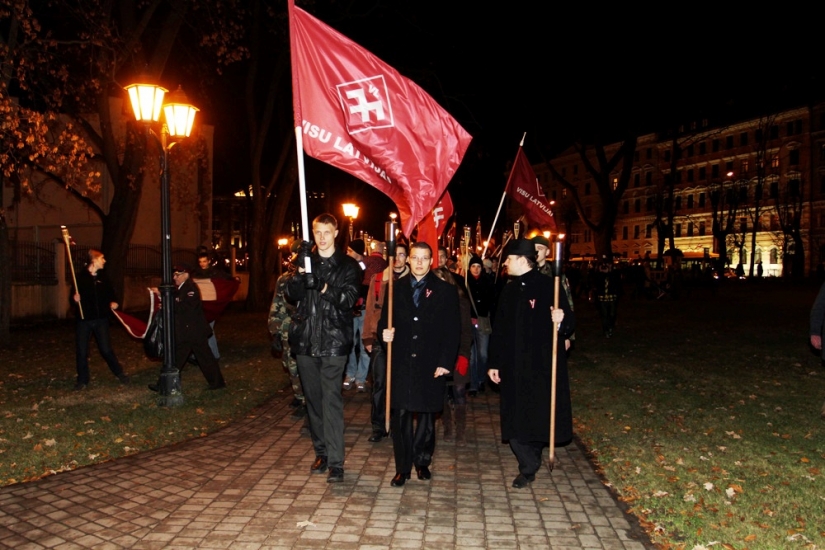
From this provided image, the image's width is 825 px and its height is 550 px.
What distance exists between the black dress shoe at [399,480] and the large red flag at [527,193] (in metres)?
7.82

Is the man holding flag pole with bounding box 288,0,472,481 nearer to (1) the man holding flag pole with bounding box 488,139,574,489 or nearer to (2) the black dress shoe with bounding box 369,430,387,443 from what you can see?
(1) the man holding flag pole with bounding box 488,139,574,489

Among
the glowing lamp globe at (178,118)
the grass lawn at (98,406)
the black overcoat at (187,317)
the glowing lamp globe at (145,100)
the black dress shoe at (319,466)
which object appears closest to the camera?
the black dress shoe at (319,466)

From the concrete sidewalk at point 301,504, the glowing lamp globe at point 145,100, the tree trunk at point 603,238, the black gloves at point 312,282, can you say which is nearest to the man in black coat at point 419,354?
the concrete sidewalk at point 301,504

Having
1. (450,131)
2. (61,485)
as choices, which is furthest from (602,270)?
(61,485)

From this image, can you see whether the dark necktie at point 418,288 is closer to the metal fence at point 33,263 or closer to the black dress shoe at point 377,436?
the black dress shoe at point 377,436

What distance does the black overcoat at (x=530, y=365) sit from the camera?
6172 mm

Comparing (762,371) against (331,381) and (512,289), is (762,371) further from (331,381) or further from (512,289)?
(331,381)

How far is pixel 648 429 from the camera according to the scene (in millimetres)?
8406

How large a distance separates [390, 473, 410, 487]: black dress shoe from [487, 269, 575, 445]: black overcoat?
34.7 inches

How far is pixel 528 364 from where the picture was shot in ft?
20.4

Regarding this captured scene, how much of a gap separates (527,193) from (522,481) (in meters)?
8.09

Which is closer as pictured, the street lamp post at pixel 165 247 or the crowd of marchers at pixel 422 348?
the crowd of marchers at pixel 422 348

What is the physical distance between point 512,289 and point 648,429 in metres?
3.16

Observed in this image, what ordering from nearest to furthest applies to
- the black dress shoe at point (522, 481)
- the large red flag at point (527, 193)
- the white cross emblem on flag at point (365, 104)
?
1. the black dress shoe at point (522, 481)
2. the white cross emblem on flag at point (365, 104)
3. the large red flag at point (527, 193)
